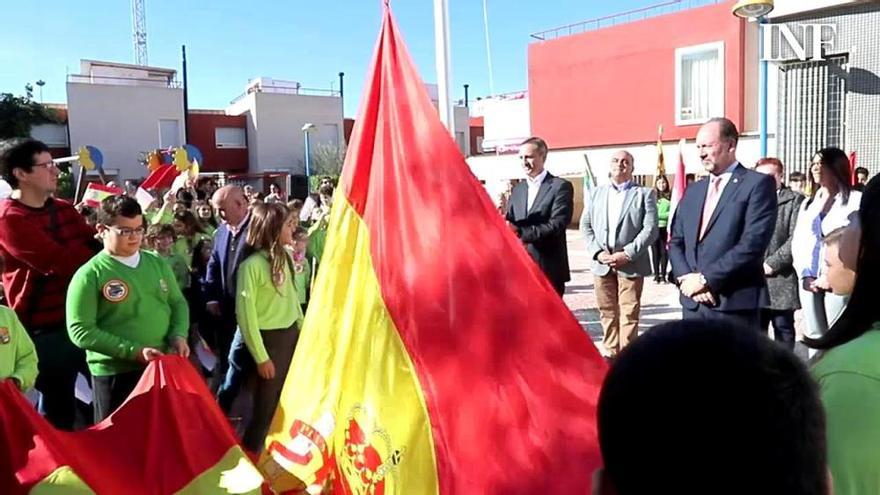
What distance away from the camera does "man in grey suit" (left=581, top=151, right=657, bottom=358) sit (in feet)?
18.7

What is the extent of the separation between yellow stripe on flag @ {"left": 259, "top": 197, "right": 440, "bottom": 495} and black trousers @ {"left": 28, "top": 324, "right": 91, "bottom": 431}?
4.24 ft

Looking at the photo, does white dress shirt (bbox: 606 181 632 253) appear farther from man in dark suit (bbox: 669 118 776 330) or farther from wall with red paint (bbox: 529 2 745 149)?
wall with red paint (bbox: 529 2 745 149)

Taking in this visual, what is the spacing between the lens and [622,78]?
19.8 m

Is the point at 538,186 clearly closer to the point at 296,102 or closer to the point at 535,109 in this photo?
the point at 535,109

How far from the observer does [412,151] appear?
2686 mm

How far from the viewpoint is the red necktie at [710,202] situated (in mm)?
4020

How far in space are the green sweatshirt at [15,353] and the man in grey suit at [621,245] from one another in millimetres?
4140

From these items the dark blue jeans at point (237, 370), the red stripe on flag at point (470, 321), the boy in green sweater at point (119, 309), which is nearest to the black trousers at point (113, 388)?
the boy in green sweater at point (119, 309)

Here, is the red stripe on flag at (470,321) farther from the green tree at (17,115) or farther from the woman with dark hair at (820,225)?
the green tree at (17,115)

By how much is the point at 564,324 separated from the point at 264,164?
35.1 meters

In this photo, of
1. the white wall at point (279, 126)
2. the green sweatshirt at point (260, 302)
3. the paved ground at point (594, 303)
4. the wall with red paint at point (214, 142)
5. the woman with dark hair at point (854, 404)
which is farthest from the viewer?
the white wall at point (279, 126)

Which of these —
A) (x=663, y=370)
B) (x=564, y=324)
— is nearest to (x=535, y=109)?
(x=564, y=324)

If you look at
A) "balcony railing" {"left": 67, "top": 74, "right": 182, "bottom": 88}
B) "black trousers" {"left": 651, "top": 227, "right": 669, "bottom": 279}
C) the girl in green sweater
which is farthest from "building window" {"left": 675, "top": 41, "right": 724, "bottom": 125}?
"balcony railing" {"left": 67, "top": 74, "right": 182, "bottom": 88}

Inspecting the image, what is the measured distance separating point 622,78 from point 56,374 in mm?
18462
